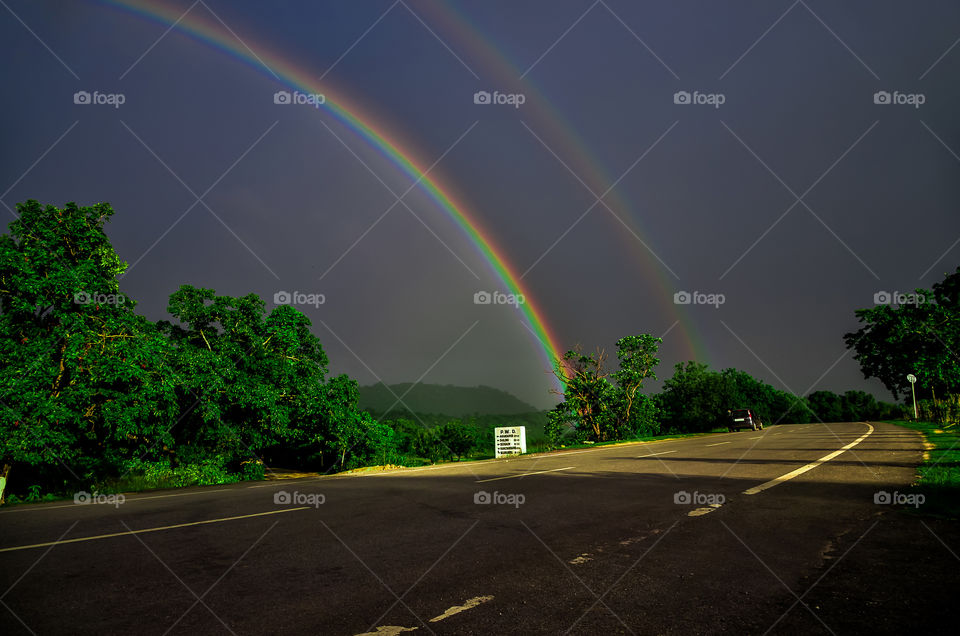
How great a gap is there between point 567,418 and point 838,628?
36.3 metres

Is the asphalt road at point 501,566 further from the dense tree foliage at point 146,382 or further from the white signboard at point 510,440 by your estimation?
the white signboard at point 510,440

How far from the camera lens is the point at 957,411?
26.8 meters

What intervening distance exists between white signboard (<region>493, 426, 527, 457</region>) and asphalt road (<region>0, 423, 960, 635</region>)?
19.4 m

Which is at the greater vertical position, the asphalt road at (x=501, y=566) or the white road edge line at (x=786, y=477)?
the asphalt road at (x=501, y=566)

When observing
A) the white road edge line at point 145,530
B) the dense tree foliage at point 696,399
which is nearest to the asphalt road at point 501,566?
the white road edge line at point 145,530

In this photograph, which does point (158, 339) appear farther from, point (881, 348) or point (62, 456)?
point (881, 348)

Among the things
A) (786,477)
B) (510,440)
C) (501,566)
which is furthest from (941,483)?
(510,440)

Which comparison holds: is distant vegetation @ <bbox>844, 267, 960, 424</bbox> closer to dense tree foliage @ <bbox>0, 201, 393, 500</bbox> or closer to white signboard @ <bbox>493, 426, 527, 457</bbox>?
white signboard @ <bbox>493, 426, 527, 457</bbox>

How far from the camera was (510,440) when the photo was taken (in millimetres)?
27625

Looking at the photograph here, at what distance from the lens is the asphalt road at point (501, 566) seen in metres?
3.19

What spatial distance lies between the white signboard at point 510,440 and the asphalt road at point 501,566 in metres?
19.4

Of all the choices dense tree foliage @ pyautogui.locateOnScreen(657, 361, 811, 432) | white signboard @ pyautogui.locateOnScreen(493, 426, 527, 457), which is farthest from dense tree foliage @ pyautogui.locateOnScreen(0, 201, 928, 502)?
dense tree foliage @ pyautogui.locateOnScreen(657, 361, 811, 432)

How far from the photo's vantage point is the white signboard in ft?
89.6

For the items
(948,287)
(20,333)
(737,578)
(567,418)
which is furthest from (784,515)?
(948,287)
